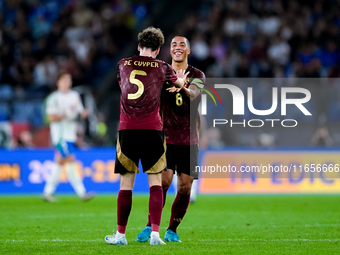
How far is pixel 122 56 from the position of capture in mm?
→ 18906

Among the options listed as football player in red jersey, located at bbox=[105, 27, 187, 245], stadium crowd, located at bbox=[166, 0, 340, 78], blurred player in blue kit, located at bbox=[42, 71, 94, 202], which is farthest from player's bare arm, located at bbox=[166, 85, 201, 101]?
stadium crowd, located at bbox=[166, 0, 340, 78]

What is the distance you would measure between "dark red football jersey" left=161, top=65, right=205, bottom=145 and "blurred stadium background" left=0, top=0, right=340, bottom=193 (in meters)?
6.83

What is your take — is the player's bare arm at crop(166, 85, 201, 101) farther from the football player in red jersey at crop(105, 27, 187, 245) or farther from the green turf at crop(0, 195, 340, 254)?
the green turf at crop(0, 195, 340, 254)

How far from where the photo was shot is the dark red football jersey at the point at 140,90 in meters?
5.80

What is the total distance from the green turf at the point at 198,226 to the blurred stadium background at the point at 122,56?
57.2 inches

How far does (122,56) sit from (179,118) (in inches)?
494

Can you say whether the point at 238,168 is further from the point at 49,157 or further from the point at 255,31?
the point at 255,31

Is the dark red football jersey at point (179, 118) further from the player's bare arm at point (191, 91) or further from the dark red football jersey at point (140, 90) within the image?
the dark red football jersey at point (140, 90)

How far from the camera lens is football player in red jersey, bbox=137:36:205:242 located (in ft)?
21.3

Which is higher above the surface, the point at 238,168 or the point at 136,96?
the point at 136,96

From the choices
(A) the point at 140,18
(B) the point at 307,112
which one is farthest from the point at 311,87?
(A) the point at 140,18

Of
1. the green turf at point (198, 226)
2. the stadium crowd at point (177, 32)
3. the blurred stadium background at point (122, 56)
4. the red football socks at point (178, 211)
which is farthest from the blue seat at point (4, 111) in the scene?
the red football socks at point (178, 211)

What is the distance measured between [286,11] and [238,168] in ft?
23.7

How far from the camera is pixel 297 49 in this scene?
700 inches
